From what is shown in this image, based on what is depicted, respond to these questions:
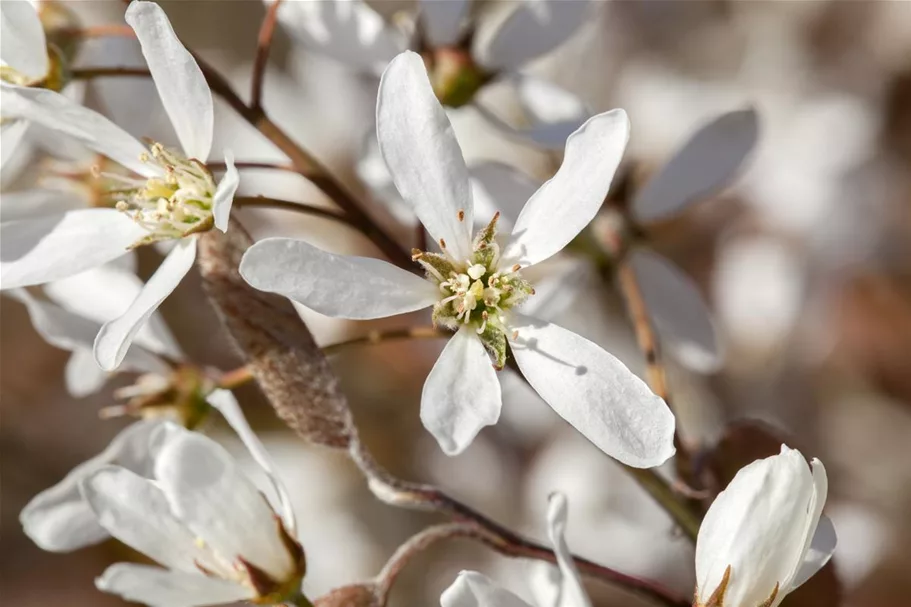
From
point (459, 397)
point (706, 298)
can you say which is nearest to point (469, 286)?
point (459, 397)

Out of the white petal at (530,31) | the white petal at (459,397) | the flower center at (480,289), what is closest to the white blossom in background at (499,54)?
the white petal at (530,31)

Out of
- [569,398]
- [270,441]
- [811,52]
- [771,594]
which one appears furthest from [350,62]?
[811,52]

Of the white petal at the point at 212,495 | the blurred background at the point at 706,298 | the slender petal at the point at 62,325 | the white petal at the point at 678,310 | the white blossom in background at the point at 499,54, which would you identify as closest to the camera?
the white petal at the point at 212,495

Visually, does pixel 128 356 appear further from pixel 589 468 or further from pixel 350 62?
pixel 589 468

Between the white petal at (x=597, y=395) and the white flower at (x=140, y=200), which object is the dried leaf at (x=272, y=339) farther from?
the white petal at (x=597, y=395)

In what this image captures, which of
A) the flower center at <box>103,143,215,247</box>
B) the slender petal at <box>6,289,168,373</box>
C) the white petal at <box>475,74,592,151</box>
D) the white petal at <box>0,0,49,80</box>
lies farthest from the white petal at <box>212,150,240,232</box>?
the white petal at <box>475,74,592,151</box>

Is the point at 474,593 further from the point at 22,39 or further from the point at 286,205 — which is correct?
the point at 22,39
